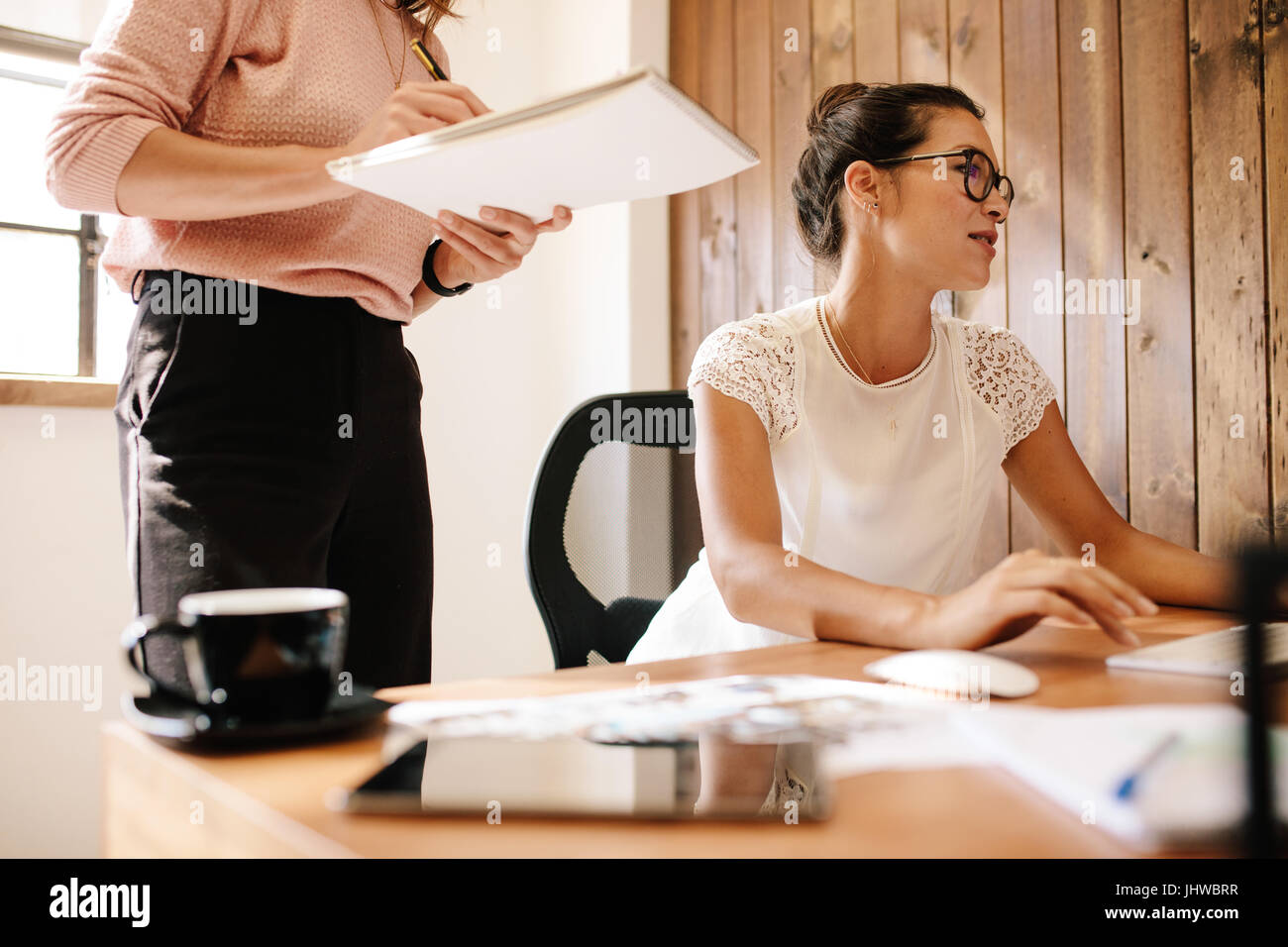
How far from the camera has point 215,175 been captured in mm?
955

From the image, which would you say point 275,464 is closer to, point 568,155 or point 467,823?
point 568,155

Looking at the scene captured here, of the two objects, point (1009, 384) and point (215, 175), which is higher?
point (215, 175)

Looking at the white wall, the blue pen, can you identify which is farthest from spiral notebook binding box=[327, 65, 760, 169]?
the white wall

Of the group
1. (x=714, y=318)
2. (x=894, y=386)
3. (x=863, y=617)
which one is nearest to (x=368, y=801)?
(x=863, y=617)

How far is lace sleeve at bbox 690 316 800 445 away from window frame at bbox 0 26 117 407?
165 cm

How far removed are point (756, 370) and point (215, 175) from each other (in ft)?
2.14

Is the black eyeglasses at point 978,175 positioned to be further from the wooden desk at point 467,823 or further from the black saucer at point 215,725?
the black saucer at point 215,725

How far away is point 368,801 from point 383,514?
0.70m

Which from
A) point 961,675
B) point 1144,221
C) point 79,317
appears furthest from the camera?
point 79,317

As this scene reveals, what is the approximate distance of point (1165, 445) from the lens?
186 centimetres

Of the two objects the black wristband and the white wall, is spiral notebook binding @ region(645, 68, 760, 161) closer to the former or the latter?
the black wristband

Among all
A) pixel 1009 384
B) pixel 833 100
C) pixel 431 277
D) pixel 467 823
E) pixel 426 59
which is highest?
pixel 833 100

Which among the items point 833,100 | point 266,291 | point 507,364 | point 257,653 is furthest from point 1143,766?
point 507,364

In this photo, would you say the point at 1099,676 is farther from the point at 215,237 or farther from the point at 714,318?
the point at 714,318
